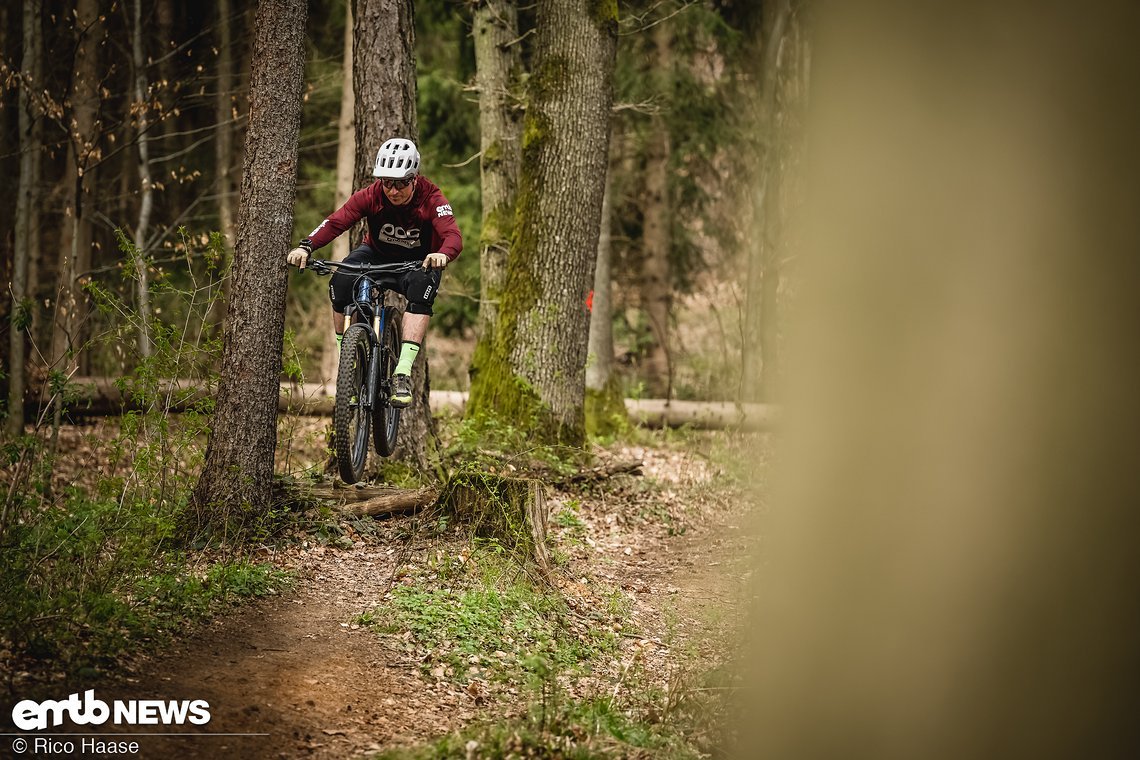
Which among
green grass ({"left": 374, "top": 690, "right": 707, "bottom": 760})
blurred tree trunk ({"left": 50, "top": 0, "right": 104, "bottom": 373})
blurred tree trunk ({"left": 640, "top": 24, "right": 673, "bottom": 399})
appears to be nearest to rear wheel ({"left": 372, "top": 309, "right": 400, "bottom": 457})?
green grass ({"left": 374, "top": 690, "right": 707, "bottom": 760})

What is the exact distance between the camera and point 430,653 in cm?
544

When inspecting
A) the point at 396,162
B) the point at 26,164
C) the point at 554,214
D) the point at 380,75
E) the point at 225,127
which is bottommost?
the point at 396,162

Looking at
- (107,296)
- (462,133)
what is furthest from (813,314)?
(462,133)

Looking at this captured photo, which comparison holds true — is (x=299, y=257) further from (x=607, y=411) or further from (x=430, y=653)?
(x=607, y=411)

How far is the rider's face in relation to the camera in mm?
6582

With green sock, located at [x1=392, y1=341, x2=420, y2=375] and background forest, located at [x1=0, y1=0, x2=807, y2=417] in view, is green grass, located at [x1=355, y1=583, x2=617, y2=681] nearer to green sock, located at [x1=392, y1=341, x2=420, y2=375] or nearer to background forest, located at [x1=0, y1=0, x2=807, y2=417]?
green sock, located at [x1=392, y1=341, x2=420, y2=375]

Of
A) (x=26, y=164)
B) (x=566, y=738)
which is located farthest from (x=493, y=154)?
(x=566, y=738)

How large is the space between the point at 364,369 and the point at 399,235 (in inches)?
40.0

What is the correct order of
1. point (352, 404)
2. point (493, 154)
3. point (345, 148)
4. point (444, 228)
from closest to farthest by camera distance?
point (352, 404) → point (444, 228) → point (493, 154) → point (345, 148)

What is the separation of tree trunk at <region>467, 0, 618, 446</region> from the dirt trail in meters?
2.55

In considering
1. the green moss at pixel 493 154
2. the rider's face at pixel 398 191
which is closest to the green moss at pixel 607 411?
the green moss at pixel 493 154

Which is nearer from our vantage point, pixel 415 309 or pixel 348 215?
pixel 348 215

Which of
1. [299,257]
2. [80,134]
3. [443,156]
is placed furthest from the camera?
[443,156]

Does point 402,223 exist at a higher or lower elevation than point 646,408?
higher
